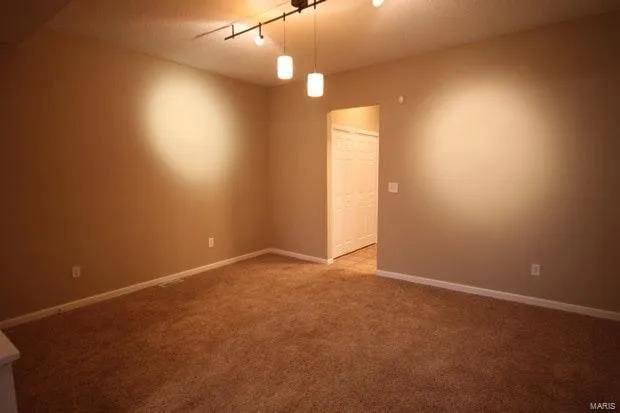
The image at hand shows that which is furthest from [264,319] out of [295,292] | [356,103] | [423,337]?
[356,103]

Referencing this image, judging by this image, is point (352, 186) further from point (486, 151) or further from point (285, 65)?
point (285, 65)

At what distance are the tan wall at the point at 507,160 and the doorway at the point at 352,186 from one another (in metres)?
0.66

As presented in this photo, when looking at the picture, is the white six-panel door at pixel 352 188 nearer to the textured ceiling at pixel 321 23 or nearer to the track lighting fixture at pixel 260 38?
the textured ceiling at pixel 321 23

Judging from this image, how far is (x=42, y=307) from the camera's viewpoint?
3225mm

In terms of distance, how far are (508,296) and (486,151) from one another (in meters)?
1.55

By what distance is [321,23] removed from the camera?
3104mm

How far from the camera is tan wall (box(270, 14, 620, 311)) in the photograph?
308 cm

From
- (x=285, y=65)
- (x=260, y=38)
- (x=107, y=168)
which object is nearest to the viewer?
(x=285, y=65)

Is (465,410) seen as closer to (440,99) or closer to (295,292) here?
(295,292)

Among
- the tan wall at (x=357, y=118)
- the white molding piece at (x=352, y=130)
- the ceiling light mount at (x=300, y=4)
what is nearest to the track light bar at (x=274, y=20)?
the ceiling light mount at (x=300, y=4)

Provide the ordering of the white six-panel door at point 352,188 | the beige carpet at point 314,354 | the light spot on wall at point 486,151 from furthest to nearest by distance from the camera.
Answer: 1. the white six-panel door at point 352,188
2. the light spot on wall at point 486,151
3. the beige carpet at point 314,354

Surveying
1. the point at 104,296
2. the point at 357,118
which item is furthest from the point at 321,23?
the point at 104,296

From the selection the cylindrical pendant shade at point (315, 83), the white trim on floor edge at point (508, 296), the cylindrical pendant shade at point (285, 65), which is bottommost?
the white trim on floor edge at point (508, 296)

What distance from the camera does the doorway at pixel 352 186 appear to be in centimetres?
505
